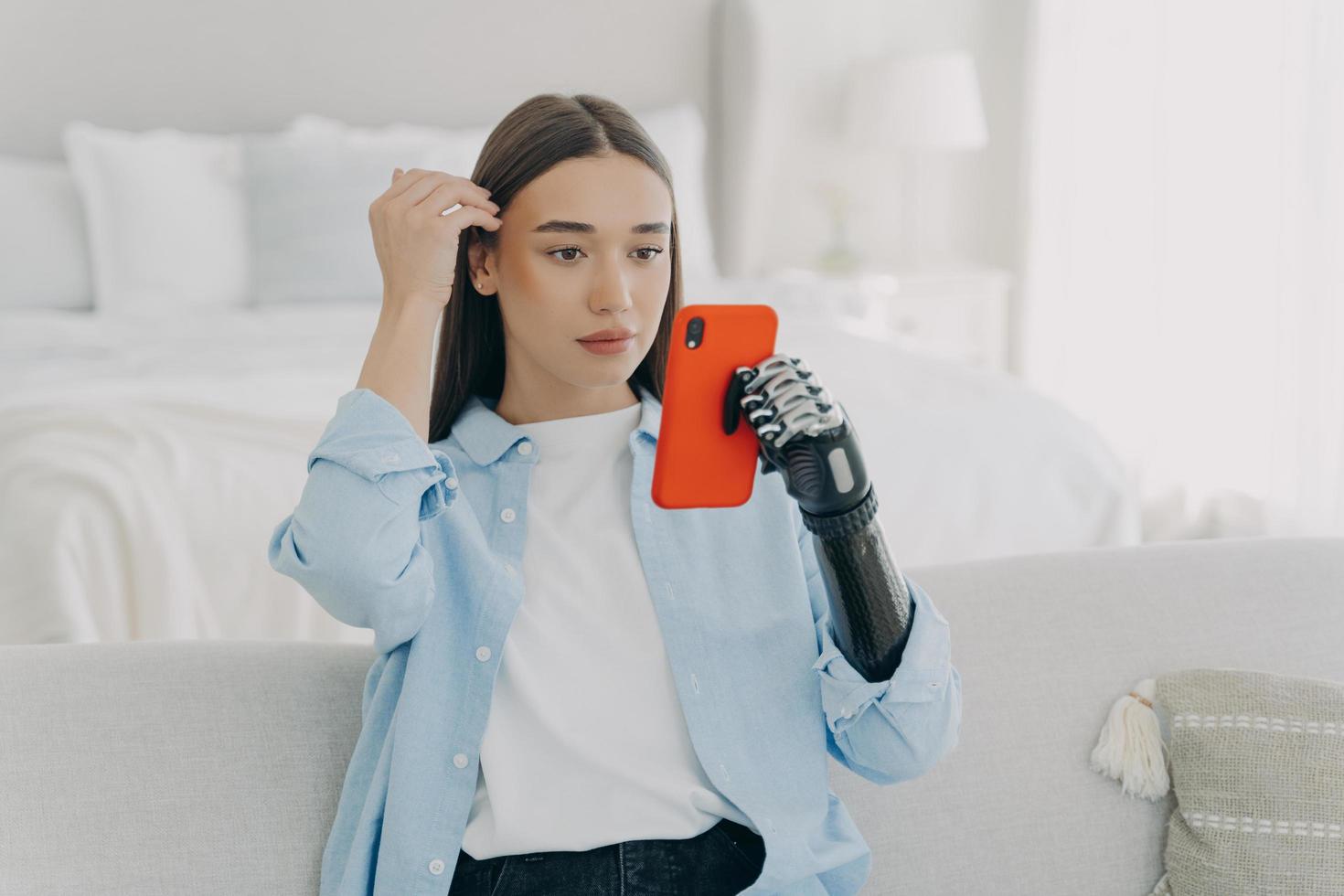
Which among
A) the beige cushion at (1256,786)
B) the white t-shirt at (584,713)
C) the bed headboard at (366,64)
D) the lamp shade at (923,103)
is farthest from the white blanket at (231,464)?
the lamp shade at (923,103)

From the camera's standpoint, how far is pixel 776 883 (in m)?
1.06

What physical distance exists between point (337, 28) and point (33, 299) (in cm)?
122

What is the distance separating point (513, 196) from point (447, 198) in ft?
0.24

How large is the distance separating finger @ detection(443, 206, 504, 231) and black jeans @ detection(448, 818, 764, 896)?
0.51m

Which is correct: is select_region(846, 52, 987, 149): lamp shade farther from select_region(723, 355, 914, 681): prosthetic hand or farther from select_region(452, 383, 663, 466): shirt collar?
select_region(723, 355, 914, 681): prosthetic hand

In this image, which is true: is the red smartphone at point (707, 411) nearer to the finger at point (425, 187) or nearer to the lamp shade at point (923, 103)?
the finger at point (425, 187)

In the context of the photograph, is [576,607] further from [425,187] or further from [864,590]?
[425,187]

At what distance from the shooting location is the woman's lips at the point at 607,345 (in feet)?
3.76

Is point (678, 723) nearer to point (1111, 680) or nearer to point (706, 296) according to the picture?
point (1111, 680)

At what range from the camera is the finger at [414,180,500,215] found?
111cm

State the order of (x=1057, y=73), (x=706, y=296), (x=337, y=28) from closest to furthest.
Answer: (x=706, y=296)
(x=337, y=28)
(x=1057, y=73)

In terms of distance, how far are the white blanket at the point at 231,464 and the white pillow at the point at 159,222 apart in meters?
0.26

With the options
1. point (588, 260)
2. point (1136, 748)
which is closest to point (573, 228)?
point (588, 260)

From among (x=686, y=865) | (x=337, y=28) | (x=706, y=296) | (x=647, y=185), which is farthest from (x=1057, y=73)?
(x=686, y=865)
